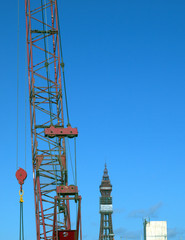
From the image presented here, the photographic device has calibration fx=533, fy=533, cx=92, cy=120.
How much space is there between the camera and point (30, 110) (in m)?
80.2

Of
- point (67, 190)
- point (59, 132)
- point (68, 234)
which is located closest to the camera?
point (68, 234)

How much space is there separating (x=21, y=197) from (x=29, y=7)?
43.2 metres

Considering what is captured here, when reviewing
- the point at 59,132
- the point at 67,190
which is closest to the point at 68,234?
the point at 67,190

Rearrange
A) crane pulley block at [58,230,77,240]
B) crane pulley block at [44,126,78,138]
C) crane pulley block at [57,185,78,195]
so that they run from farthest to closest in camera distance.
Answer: crane pulley block at [44,126,78,138] → crane pulley block at [57,185,78,195] → crane pulley block at [58,230,77,240]

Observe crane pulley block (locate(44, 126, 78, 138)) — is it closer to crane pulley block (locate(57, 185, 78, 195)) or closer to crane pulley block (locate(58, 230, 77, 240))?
crane pulley block (locate(57, 185, 78, 195))

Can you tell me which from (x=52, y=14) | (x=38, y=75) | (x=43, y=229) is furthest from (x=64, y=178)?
(x=52, y=14)

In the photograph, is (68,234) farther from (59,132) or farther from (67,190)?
(59,132)

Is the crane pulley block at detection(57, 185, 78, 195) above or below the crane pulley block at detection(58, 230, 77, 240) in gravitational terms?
above

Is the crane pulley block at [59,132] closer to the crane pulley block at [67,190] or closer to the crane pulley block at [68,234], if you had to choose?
the crane pulley block at [67,190]

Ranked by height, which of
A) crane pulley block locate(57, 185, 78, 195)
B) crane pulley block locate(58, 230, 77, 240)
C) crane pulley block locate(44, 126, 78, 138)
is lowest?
crane pulley block locate(58, 230, 77, 240)

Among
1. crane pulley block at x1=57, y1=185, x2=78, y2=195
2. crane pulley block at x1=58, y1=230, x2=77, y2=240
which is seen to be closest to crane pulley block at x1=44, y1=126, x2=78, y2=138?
crane pulley block at x1=57, y1=185, x2=78, y2=195

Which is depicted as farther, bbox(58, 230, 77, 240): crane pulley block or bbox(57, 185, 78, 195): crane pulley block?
bbox(57, 185, 78, 195): crane pulley block

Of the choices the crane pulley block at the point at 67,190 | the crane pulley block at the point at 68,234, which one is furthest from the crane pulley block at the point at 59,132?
the crane pulley block at the point at 68,234

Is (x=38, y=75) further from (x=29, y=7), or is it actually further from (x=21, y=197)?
(x=21, y=197)
